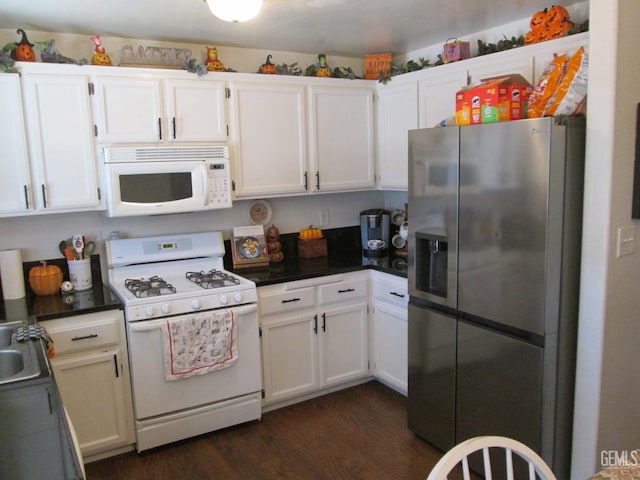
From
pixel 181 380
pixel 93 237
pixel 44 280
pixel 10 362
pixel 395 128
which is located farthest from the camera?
pixel 395 128

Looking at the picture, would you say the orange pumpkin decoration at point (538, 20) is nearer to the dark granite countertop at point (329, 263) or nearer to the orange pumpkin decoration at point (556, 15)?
the orange pumpkin decoration at point (556, 15)

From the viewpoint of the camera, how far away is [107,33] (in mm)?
2986

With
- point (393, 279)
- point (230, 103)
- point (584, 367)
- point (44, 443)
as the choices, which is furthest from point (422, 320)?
point (44, 443)

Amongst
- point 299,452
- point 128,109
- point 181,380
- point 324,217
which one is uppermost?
point 128,109

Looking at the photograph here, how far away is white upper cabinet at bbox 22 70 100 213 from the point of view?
105 inches

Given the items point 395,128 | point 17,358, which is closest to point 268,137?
point 395,128

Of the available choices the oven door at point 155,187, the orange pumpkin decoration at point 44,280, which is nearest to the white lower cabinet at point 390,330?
the oven door at point 155,187

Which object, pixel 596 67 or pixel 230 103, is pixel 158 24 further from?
pixel 596 67

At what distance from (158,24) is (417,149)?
1540 millimetres

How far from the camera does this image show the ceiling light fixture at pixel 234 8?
2.03 meters

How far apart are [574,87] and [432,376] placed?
1522mm

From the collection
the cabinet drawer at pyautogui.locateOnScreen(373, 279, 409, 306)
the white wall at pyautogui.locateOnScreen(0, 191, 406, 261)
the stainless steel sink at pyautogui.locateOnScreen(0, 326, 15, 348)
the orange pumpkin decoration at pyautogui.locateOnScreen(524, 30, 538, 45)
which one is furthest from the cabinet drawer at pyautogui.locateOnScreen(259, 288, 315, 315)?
the orange pumpkin decoration at pyautogui.locateOnScreen(524, 30, 538, 45)

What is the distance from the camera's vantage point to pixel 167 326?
267cm

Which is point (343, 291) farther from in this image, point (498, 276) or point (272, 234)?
point (498, 276)
